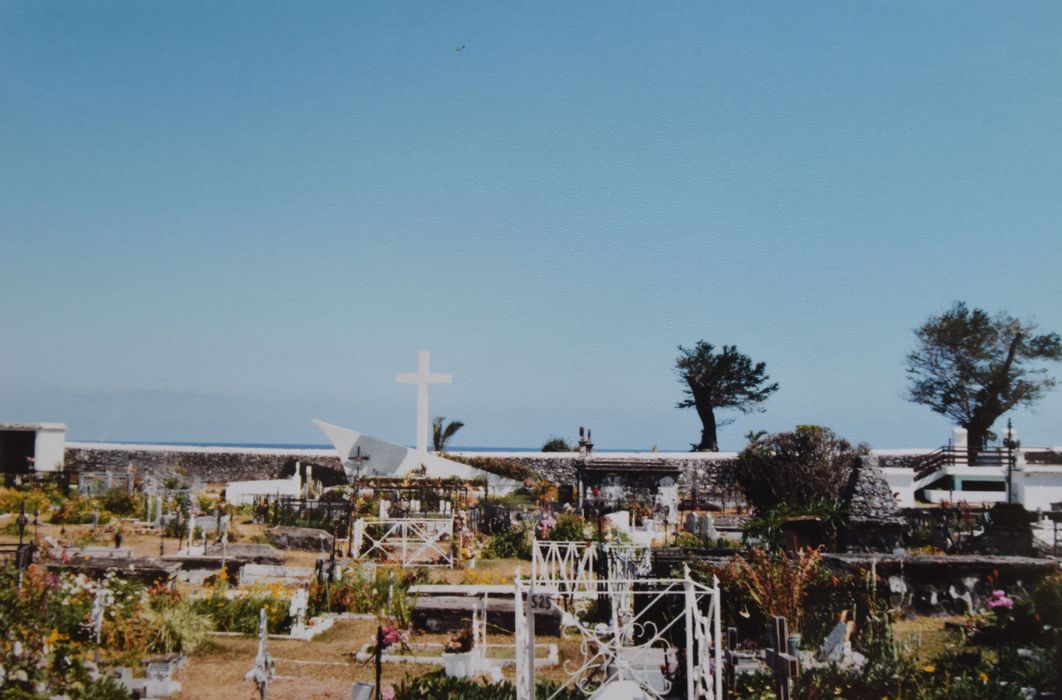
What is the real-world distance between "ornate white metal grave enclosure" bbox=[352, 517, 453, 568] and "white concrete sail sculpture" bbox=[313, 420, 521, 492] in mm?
10825

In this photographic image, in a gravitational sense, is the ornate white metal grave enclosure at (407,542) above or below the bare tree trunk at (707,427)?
below

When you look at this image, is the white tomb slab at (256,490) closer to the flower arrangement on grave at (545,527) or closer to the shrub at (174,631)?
the flower arrangement on grave at (545,527)

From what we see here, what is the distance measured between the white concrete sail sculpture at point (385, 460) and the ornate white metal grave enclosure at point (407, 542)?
35.5 feet

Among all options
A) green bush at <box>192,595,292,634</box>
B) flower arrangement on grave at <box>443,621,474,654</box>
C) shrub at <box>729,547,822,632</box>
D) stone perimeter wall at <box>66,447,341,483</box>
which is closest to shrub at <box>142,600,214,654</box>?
green bush at <box>192,595,292,634</box>

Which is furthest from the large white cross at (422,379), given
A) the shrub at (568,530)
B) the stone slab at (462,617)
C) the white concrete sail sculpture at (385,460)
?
the stone slab at (462,617)

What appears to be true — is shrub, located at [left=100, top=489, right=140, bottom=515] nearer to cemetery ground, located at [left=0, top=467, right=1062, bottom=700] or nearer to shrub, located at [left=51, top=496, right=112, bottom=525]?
shrub, located at [left=51, top=496, right=112, bottom=525]

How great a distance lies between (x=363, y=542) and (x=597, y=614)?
8598 mm

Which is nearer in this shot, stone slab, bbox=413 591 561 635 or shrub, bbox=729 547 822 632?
shrub, bbox=729 547 822 632

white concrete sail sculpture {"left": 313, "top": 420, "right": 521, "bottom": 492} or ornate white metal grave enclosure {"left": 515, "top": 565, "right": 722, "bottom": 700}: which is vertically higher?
white concrete sail sculpture {"left": 313, "top": 420, "right": 521, "bottom": 492}

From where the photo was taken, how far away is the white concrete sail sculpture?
3206 cm

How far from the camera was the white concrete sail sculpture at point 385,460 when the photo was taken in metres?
32.1

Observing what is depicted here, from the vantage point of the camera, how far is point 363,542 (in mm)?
20328

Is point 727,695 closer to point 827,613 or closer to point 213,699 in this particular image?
point 827,613

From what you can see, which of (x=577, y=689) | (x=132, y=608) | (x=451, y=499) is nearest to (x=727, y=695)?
(x=577, y=689)
